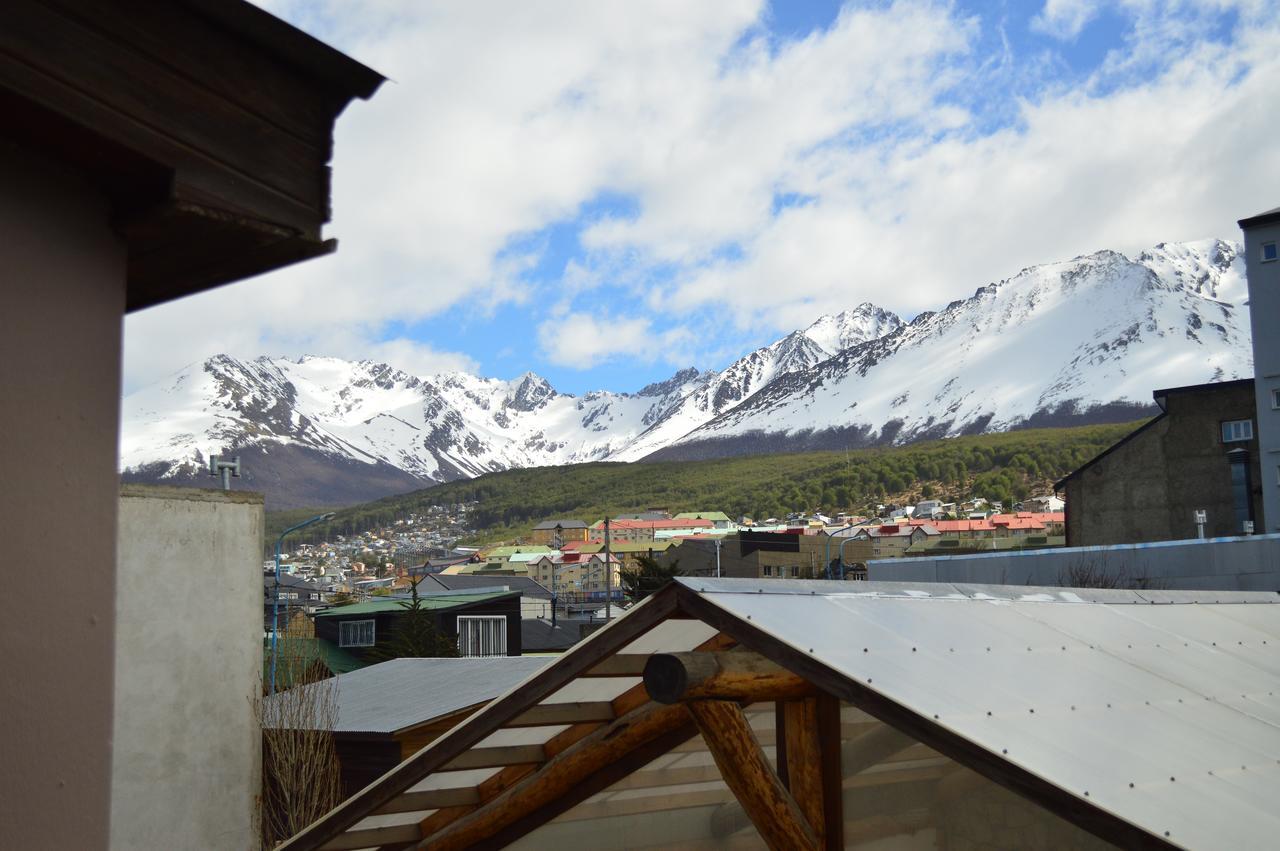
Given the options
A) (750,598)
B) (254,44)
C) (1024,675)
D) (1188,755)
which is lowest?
(1188,755)

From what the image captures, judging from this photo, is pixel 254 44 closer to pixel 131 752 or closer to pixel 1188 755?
pixel 1188 755

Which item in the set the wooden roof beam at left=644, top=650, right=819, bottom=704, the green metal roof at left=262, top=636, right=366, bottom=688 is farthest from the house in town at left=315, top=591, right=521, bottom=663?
the wooden roof beam at left=644, top=650, right=819, bottom=704

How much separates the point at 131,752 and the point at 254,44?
19.0 meters

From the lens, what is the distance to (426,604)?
46.3m

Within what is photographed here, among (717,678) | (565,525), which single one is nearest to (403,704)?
(717,678)

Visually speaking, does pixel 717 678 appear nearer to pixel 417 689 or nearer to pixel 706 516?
pixel 417 689

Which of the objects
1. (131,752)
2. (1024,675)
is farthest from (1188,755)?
(131,752)

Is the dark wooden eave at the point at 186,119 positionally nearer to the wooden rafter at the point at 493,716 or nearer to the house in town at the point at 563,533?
the wooden rafter at the point at 493,716

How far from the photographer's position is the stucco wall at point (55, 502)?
2.18 m

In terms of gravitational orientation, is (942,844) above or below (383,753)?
above

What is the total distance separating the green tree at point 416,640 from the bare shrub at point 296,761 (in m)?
14.3

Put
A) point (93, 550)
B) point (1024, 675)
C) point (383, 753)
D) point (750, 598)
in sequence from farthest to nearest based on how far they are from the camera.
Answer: point (383, 753) < point (1024, 675) < point (750, 598) < point (93, 550)

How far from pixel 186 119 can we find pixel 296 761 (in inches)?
827

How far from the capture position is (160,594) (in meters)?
19.8
